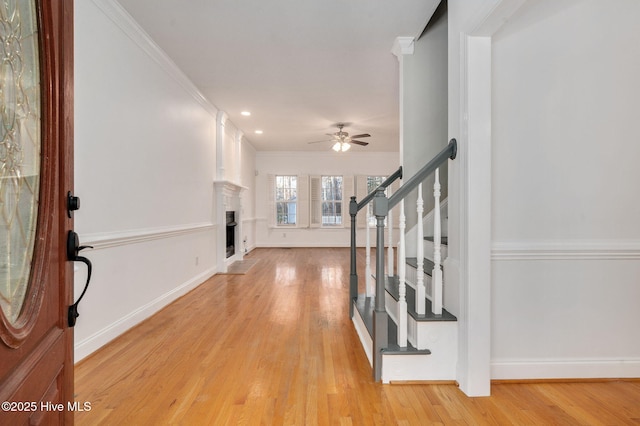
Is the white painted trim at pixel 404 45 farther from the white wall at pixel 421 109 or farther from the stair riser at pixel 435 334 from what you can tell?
the stair riser at pixel 435 334

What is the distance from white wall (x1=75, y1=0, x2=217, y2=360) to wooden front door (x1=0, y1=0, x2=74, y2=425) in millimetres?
1622

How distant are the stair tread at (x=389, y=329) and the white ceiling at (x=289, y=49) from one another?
8.11 ft

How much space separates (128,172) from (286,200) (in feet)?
21.7

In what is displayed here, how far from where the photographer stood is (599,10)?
2.04 metres

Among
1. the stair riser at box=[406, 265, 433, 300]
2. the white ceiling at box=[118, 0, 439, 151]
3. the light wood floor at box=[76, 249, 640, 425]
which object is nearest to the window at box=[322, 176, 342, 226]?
the white ceiling at box=[118, 0, 439, 151]

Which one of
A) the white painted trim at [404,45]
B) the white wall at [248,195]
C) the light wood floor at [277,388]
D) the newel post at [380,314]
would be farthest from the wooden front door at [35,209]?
the white wall at [248,195]

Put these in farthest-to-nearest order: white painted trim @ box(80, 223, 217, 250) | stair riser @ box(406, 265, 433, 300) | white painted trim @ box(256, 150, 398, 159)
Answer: white painted trim @ box(256, 150, 398, 159) → stair riser @ box(406, 265, 433, 300) → white painted trim @ box(80, 223, 217, 250)

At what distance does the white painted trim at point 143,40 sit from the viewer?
8.54ft

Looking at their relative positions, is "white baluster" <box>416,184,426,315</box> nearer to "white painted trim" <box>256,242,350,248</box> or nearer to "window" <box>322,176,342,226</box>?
"white painted trim" <box>256,242,350,248</box>

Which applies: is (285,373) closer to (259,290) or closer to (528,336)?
(528,336)

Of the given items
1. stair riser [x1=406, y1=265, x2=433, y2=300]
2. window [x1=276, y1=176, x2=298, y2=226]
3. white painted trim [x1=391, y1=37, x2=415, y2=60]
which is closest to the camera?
stair riser [x1=406, y1=265, x2=433, y2=300]

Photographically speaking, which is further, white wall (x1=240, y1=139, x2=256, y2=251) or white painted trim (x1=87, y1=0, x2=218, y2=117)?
white wall (x1=240, y1=139, x2=256, y2=251)

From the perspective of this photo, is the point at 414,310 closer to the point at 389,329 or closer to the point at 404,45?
the point at 389,329

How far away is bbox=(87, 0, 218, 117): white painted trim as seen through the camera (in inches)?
102
